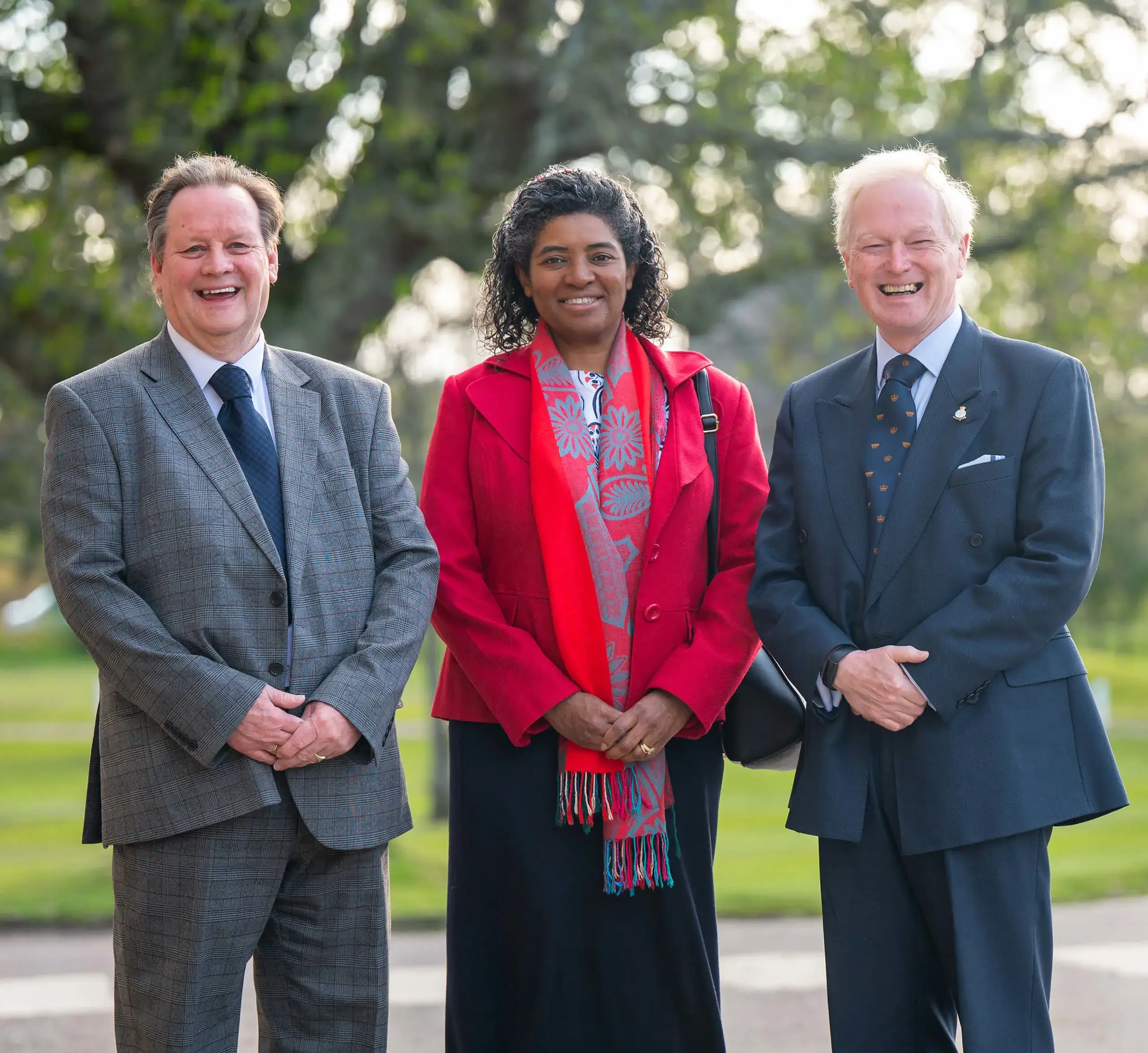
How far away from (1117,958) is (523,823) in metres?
2.97

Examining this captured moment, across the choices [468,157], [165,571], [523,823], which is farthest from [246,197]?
[468,157]

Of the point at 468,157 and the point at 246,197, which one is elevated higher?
the point at 468,157

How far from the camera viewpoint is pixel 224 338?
2.90 m

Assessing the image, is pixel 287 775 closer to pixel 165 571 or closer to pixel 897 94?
pixel 165 571

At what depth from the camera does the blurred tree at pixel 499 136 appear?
630 centimetres

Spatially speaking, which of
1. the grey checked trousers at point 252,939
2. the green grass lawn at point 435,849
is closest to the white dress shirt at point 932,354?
the grey checked trousers at point 252,939

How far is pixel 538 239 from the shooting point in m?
3.19

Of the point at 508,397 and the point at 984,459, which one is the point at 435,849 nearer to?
the point at 508,397

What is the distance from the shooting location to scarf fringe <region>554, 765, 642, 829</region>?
120 inches

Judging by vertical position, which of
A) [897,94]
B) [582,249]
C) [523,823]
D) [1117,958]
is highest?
[897,94]

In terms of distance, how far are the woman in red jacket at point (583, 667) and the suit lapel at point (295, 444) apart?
391 mm

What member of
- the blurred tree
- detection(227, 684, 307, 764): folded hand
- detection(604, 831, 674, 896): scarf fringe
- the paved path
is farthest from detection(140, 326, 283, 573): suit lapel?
the blurred tree

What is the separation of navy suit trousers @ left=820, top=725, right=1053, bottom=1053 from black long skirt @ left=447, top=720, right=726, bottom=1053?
0.35 metres

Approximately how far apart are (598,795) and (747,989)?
1.99 meters
